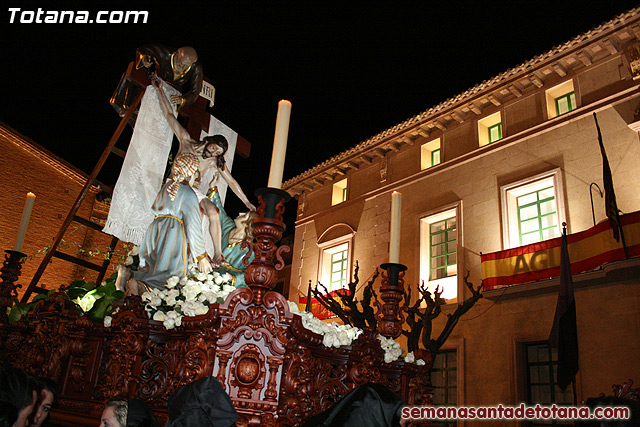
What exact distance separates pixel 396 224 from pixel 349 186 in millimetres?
14741

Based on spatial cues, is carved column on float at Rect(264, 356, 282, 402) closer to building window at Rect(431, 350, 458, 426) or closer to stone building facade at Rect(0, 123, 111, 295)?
building window at Rect(431, 350, 458, 426)

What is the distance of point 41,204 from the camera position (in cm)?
1383

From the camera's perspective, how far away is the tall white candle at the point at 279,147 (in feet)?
8.98

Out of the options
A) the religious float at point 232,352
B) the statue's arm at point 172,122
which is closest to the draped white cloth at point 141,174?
the statue's arm at point 172,122

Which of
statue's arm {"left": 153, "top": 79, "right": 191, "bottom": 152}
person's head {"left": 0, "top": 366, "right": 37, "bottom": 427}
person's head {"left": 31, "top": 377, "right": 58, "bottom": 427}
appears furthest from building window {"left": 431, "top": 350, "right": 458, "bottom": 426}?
person's head {"left": 0, "top": 366, "right": 37, "bottom": 427}

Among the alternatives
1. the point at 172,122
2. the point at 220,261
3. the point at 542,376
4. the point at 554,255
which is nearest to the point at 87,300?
the point at 220,261

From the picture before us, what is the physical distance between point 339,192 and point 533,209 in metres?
8.34

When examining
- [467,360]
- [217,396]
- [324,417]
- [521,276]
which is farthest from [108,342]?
[467,360]

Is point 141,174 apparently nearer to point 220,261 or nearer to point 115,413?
point 220,261

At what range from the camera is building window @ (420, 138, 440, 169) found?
53.3 ft

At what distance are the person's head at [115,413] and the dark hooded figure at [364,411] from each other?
927 millimetres

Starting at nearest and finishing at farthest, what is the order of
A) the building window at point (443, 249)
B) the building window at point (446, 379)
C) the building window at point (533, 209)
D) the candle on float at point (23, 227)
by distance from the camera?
the candle on float at point (23, 227) < the building window at point (533, 209) < the building window at point (446, 379) < the building window at point (443, 249)

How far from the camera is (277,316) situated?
242 cm

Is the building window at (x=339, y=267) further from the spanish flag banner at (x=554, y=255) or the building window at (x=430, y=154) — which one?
the spanish flag banner at (x=554, y=255)
